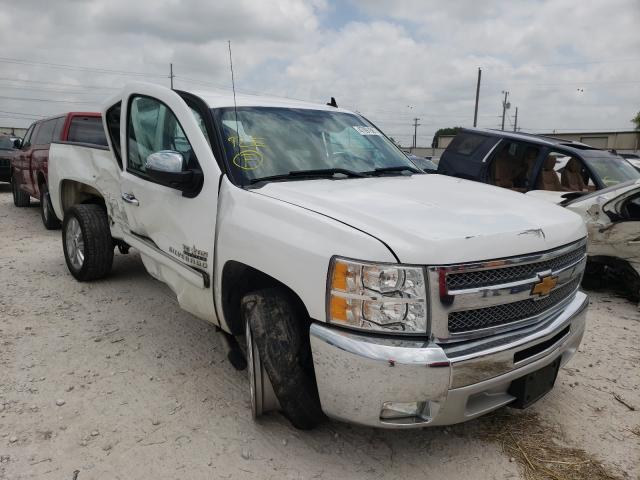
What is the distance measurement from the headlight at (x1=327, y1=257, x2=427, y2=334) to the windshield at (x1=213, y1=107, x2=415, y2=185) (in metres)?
1.01

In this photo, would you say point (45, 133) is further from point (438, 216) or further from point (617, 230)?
point (617, 230)

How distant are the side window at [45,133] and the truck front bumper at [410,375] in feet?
25.3

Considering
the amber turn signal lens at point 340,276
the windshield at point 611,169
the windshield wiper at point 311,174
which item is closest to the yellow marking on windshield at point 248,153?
the windshield wiper at point 311,174

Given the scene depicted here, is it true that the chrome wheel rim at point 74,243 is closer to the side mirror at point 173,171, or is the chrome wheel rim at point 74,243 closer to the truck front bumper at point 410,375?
the side mirror at point 173,171

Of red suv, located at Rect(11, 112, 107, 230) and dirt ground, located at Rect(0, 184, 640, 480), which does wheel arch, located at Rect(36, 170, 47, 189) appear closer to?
red suv, located at Rect(11, 112, 107, 230)

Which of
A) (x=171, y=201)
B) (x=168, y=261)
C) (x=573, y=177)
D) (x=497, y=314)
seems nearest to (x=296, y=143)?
(x=171, y=201)

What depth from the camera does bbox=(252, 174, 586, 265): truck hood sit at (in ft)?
7.02

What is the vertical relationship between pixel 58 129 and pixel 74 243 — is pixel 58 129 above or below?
A: above

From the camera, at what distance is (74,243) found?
17.4ft

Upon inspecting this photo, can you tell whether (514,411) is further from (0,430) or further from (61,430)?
(0,430)

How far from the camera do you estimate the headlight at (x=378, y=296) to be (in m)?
2.10

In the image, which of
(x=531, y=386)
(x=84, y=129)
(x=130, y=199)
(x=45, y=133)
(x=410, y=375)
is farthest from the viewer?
(x=45, y=133)

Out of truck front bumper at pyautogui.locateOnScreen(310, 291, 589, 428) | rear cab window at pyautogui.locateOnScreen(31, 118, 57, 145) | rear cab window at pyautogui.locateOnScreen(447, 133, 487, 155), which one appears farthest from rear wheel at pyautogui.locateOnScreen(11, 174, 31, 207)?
truck front bumper at pyautogui.locateOnScreen(310, 291, 589, 428)

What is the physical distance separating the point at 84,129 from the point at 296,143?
5455mm
